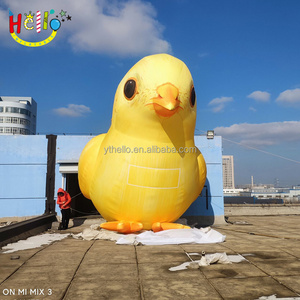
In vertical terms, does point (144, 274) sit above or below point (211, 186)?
below

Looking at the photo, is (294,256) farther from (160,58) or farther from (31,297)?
(160,58)

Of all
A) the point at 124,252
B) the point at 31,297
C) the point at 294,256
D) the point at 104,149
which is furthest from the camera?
the point at 104,149

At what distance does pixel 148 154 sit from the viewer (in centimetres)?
629

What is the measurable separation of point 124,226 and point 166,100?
10.3 feet

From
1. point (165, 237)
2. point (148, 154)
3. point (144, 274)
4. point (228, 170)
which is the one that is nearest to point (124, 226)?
point (165, 237)

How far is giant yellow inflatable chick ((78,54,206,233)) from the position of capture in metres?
6.13

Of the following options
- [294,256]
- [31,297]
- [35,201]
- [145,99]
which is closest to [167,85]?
[145,99]

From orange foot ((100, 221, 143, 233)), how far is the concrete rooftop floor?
924 mm

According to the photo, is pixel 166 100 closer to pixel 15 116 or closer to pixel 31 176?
pixel 31 176

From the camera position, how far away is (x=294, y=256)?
4578mm

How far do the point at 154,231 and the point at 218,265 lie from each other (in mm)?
2628

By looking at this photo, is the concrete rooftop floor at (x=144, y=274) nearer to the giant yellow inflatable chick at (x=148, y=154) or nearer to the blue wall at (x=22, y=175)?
the giant yellow inflatable chick at (x=148, y=154)

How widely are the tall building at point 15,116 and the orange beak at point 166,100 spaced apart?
77834mm

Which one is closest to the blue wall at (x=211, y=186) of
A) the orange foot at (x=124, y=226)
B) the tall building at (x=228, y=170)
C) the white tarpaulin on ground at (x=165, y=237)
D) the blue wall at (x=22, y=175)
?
the white tarpaulin on ground at (x=165, y=237)
